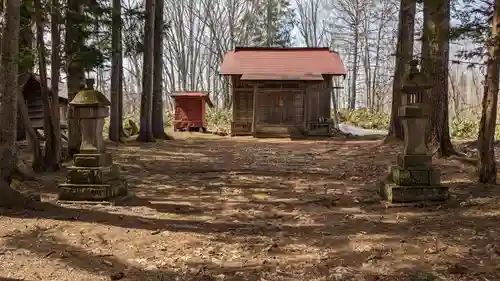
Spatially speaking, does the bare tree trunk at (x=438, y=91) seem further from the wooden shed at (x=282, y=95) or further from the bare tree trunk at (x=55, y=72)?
the wooden shed at (x=282, y=95)

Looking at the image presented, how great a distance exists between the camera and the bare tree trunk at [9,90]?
6781 mm

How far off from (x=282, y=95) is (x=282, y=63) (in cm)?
243

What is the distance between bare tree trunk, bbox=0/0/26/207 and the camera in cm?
678

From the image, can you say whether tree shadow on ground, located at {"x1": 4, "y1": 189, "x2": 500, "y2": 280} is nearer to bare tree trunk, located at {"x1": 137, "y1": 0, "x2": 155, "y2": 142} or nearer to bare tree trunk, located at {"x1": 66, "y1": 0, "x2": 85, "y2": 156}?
bare tree trunk, located at {"x1": 66, "y1": 0, "x2": 85, "y2": 156}

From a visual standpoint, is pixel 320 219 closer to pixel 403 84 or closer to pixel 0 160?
pixel 403 84

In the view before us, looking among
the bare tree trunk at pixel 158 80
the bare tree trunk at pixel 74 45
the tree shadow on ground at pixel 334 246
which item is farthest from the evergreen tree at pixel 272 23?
the tree shadow on ground at pixel 334 246

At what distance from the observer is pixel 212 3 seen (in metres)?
54.3

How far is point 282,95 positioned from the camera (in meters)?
25.9

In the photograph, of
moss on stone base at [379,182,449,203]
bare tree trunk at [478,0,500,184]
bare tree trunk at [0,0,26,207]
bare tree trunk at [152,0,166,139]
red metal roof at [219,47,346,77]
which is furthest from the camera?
red metal roof at [219,47,346,77]

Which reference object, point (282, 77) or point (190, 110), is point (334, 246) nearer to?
point (282, 77)

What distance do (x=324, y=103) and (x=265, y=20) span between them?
80.0 ft

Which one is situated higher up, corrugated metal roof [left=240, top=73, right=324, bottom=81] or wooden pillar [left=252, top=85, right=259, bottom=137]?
corrugated metal roof [left=240, top=73, right=324, bottom=81]

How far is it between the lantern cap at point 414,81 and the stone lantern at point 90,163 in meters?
5.06

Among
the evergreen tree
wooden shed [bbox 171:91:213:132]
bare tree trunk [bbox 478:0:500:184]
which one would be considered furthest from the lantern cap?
the evergreen tree
